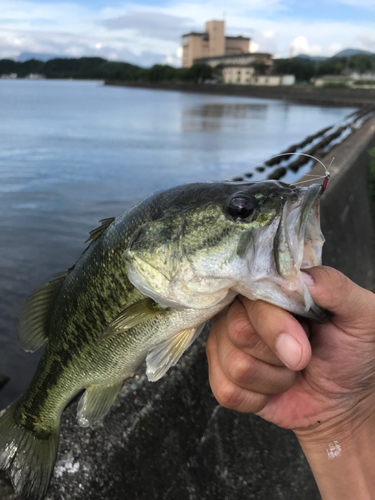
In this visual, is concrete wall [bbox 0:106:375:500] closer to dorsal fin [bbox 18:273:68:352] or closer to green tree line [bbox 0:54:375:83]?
dorsal fin [bbox 18:273:68:352]

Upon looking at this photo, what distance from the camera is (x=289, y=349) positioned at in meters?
1.34

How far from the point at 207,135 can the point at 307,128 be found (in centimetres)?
1127

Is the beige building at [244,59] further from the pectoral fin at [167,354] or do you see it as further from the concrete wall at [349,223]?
the pectoral fin at [167,354]

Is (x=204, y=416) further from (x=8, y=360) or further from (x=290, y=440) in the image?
(x=8, y=360)

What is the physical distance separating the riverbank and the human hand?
5900cm

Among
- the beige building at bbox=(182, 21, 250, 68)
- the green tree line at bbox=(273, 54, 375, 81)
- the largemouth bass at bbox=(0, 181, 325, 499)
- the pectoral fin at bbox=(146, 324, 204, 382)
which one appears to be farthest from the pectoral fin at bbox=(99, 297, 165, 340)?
the beige building at bbox=(182, 21, 250, 68)

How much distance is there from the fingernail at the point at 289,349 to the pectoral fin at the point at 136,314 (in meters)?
0.53

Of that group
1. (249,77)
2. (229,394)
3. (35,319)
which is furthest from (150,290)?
(249,77)

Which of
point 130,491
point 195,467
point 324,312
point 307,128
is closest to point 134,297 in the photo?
point 324,312

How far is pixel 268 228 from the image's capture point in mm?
1354

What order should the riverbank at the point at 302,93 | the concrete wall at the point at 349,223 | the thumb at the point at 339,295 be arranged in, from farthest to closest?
the riverbank at the point at 302,93 → the concrete wall at the point at 349,223 → the thumb at the point at 339,295

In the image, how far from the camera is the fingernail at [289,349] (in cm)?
133

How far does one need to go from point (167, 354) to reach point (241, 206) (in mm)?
751

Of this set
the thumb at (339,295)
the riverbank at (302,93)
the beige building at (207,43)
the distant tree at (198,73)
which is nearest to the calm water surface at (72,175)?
the thumb at (339,295)
